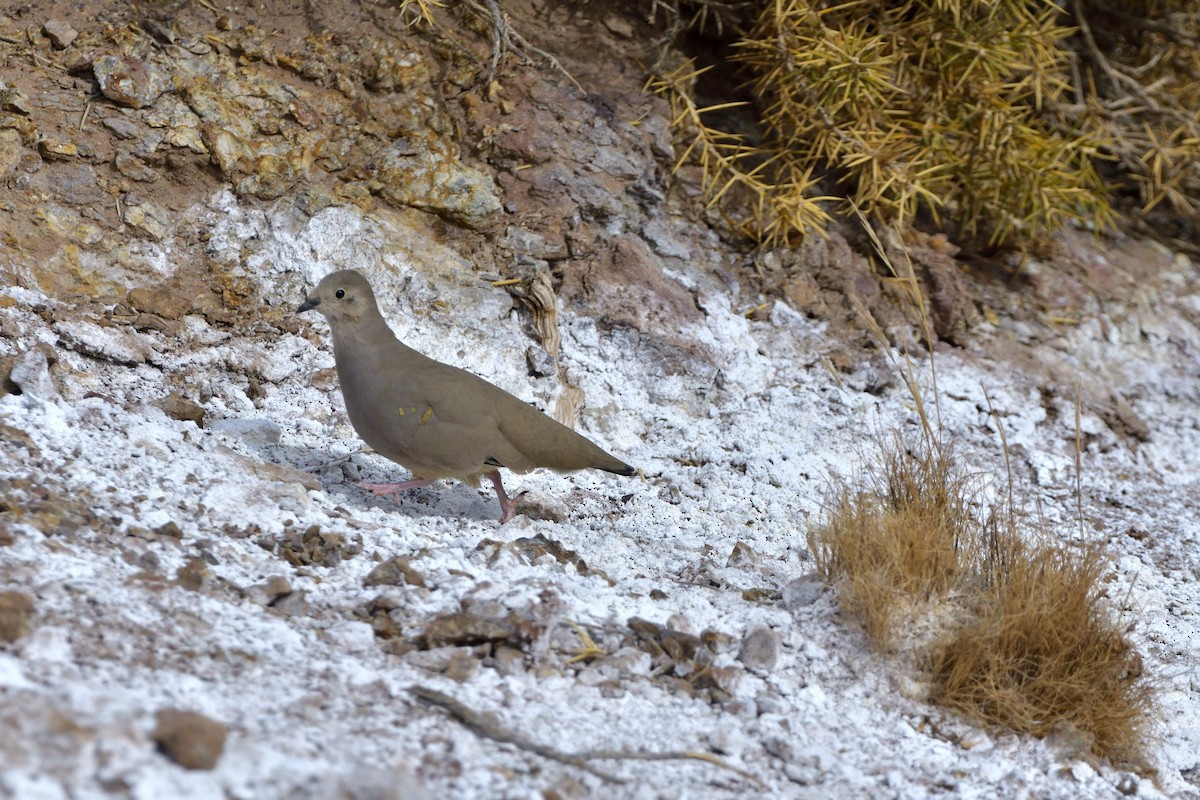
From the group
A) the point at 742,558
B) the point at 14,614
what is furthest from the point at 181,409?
the point at 742,558

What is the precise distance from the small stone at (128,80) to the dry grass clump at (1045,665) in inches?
142

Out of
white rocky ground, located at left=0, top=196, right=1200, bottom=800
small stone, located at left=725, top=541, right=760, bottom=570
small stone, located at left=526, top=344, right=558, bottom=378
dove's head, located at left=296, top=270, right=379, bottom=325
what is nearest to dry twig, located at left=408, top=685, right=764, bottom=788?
white rocky ground, located at left=0, top=196, right=1200, bottom=800

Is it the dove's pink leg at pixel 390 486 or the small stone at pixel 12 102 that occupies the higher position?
the small stone at pixel 12 102

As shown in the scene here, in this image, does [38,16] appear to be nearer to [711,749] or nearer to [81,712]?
[81,712]

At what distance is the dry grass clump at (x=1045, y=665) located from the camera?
316cm

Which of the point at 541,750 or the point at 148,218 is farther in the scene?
the point at 148,218

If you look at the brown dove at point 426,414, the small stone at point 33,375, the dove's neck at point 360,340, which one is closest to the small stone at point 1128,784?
the brown dove at point 426,414

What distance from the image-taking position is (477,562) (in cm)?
344

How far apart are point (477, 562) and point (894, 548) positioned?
119 cm

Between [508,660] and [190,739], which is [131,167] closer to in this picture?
[508,660]

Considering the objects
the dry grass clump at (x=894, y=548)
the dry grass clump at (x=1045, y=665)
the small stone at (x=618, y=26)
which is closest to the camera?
the dry grass clump at (x=1045, y=665)

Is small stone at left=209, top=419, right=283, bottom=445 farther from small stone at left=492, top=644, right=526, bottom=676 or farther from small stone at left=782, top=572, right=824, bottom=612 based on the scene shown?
small stone at left=782, top=572, right=824, bottom=612

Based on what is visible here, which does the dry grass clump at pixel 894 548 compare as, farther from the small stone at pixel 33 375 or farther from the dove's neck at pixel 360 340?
the small stone at pixel 33 375

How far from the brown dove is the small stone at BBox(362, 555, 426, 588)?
0.70 m
